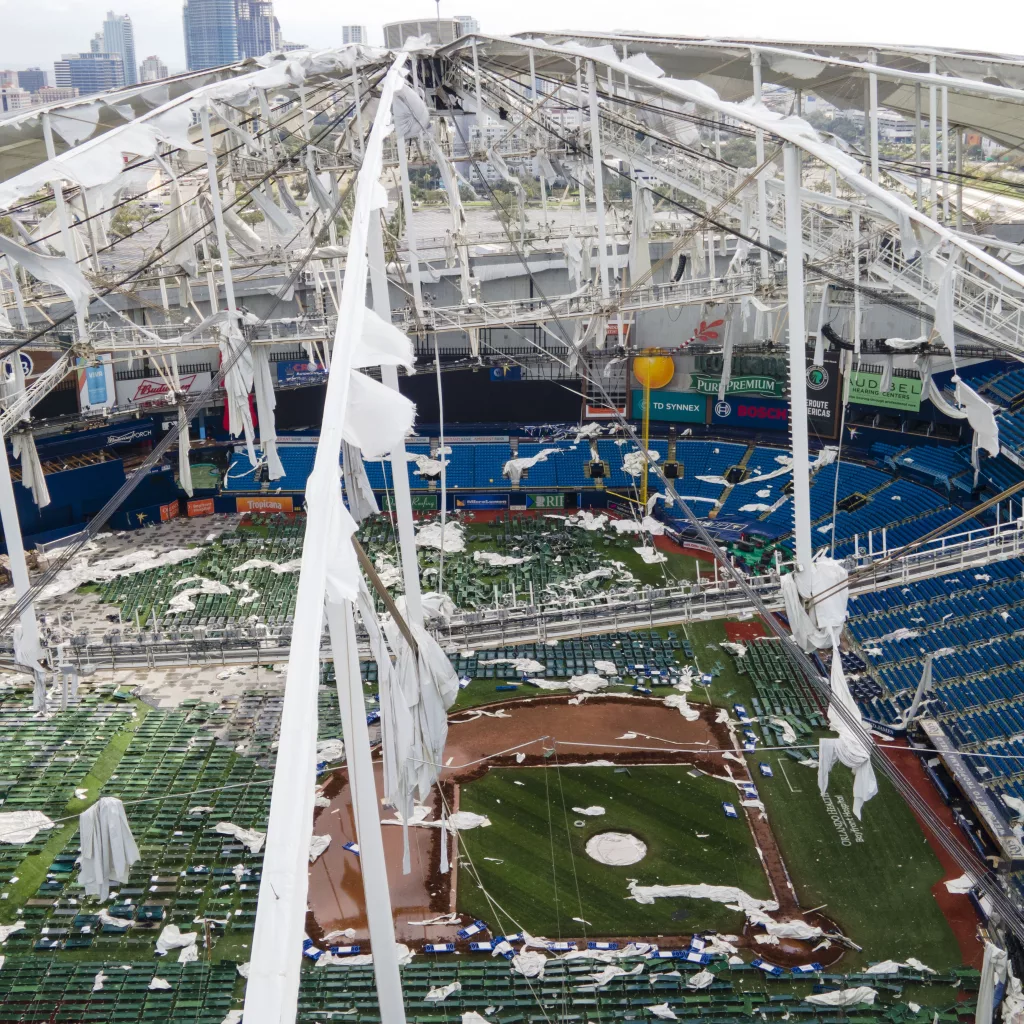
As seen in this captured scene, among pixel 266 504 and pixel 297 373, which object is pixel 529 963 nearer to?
pixel 266 504

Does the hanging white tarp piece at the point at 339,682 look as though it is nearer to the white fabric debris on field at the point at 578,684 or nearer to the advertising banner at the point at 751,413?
the white fabric debris on field at the point at 578,684

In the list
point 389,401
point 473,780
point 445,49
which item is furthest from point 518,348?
point 389,401

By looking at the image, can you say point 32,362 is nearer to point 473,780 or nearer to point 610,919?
point 473,780

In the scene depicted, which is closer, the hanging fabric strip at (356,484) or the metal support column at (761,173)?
the hanging fabric strip at (356,484)

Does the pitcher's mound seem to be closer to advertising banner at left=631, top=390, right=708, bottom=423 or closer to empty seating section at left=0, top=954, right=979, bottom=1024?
empty seating section at left=0, top=954, right=979, bottom=1024

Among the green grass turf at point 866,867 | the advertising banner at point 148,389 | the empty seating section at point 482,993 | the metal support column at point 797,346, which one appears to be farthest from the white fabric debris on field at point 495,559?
the metal support column at point 797,346

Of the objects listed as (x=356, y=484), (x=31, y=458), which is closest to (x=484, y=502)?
(x=31, y=458)

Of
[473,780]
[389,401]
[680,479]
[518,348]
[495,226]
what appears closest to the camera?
[389,401]
